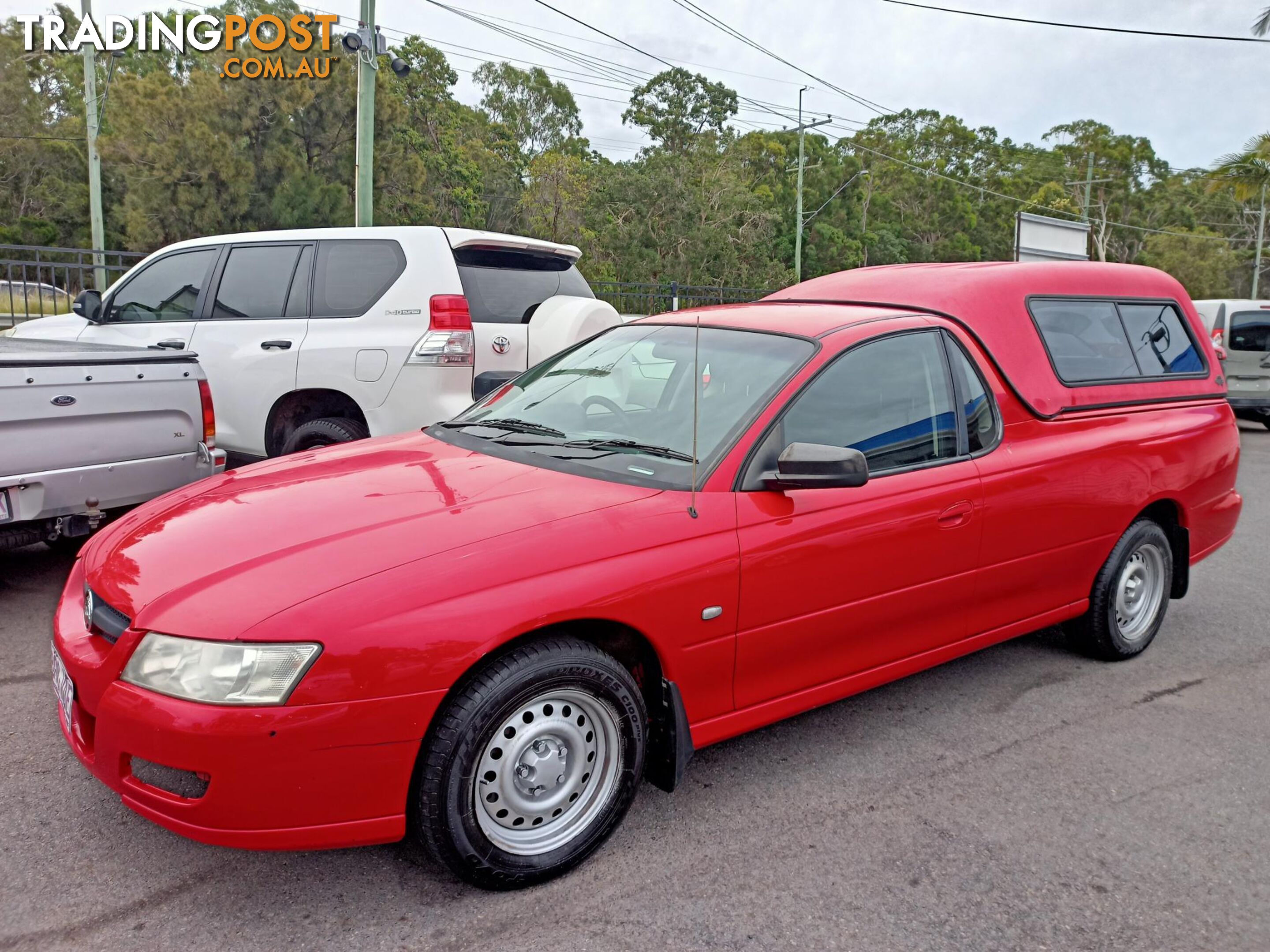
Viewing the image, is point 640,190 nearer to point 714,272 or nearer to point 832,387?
point 714,272

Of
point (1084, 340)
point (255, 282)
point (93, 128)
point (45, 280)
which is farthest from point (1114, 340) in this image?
point (93, 128)

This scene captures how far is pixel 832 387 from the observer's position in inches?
133

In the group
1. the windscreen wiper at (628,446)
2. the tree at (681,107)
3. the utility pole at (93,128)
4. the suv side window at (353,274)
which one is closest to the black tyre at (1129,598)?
the windscreen wiper at (628,446)

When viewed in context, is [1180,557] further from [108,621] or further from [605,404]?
[108,621]

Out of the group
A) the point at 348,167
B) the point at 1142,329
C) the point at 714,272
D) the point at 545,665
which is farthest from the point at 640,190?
the point at 545,665

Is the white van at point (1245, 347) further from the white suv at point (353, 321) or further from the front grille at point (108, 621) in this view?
the front grille at point (108, 621)

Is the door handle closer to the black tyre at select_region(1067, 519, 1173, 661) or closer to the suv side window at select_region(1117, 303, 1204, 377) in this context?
the black tyre at select_region(1067, 519, 1173, 661)

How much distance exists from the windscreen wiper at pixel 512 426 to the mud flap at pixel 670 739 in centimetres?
106

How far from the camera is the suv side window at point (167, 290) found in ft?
22.7

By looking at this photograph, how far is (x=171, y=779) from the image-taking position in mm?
2408

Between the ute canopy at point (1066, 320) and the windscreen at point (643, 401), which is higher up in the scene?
the ute canopy at point (1066, 320)

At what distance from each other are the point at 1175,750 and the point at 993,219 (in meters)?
73.6

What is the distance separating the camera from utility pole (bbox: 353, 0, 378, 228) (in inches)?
541

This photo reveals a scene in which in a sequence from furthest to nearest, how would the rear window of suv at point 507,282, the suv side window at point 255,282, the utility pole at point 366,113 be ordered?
the utility pole at point 366,113, the suv side window at point 255,282, the rear window of suv at point 507,282
